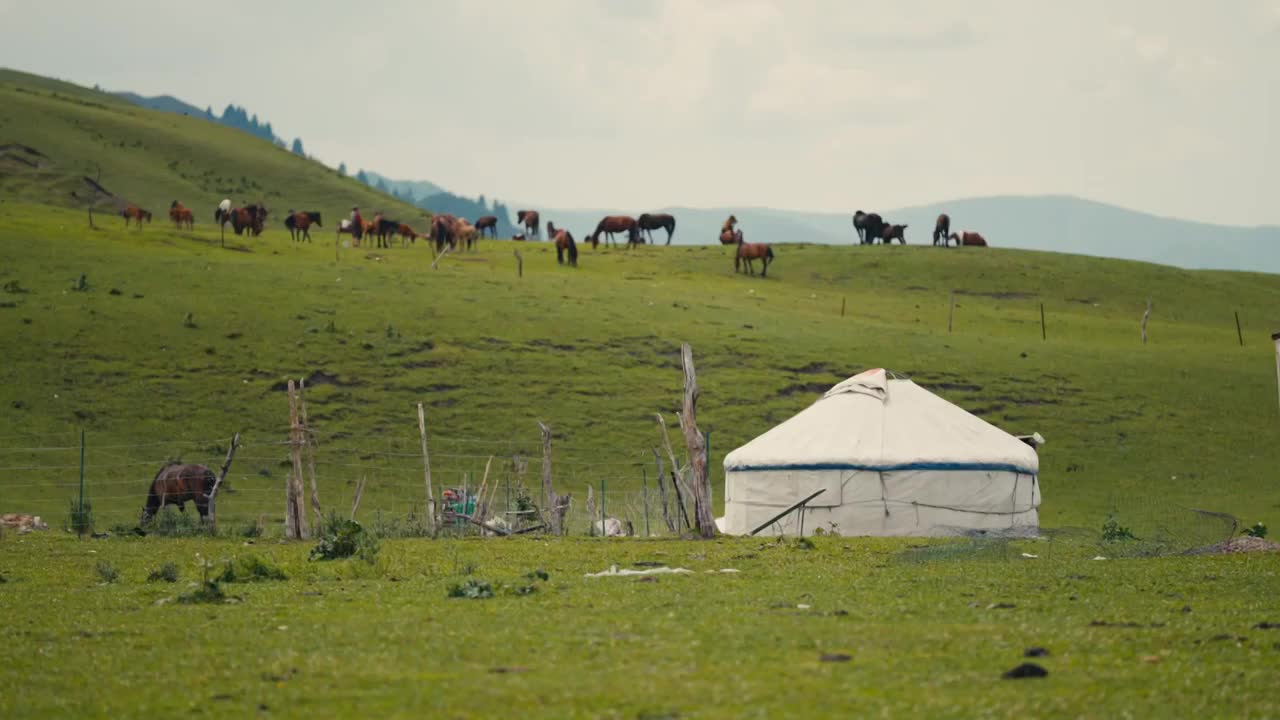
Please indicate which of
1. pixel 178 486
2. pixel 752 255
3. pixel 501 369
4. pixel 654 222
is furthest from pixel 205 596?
pixel 654 222

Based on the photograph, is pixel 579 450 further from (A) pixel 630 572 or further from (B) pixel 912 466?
(A) pixel 630 572

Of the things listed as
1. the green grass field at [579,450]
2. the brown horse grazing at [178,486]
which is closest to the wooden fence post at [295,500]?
the green grass field at [579,450]

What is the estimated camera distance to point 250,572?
12.3m

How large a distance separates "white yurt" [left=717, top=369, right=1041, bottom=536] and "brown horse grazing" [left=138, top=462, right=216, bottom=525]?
335 inches

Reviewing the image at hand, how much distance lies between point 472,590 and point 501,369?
24.6 m

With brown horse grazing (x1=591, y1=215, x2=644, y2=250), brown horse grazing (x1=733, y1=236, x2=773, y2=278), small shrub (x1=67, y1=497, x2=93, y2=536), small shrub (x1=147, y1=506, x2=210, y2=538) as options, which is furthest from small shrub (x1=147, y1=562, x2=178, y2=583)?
brown horse grazing (x1=591, y1=215, x2=644, y2=250)

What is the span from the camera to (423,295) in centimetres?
4091

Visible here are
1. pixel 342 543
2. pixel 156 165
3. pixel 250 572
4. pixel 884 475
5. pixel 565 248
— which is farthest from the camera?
pixel 156 165

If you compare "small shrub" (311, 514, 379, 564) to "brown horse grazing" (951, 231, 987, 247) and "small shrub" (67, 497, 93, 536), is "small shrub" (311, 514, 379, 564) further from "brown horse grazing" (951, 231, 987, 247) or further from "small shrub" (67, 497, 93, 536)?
"brown horse grazing" (951, 231, 987, 247)

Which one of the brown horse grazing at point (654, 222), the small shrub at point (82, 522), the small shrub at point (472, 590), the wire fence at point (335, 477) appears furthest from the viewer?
the brown horse grazing at point (654, 222)

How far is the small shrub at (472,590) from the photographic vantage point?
10758 millimetres

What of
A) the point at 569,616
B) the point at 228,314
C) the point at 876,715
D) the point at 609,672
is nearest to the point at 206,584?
the point at 569,616

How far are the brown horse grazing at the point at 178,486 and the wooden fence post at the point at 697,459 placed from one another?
8537mm

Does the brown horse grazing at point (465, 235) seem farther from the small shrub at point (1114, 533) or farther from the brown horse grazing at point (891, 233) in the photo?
the small shrub at point (1114, 533)
